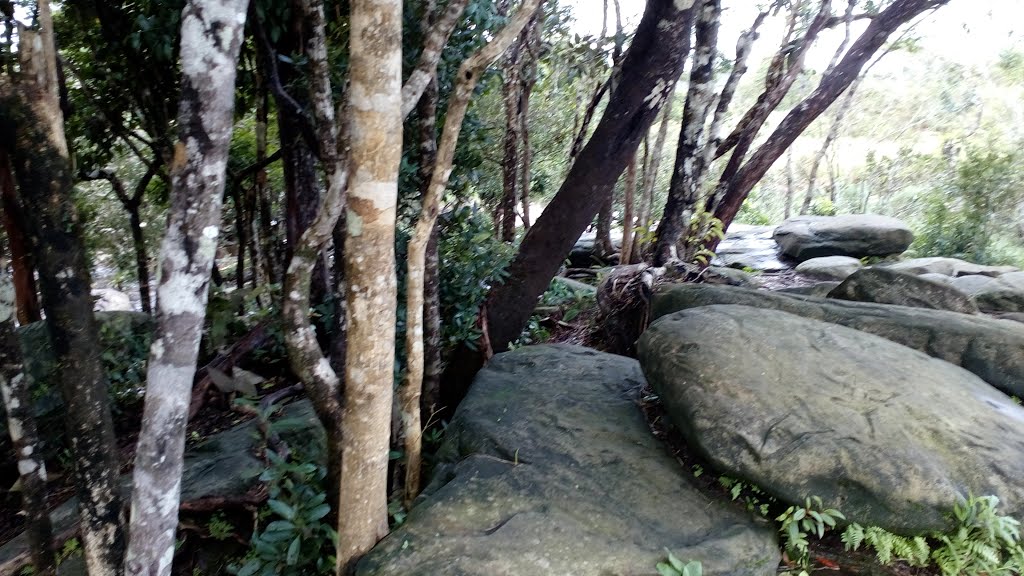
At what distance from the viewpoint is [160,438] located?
257 centimetres

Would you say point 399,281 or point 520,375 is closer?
point 520,375

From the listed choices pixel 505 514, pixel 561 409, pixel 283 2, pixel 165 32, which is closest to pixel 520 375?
pixel 561 409

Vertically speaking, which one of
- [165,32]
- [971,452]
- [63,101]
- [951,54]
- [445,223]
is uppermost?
[951,54]

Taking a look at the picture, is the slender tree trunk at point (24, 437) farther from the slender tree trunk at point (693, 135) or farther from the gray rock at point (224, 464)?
the slender tree trunk at point (693, 135)

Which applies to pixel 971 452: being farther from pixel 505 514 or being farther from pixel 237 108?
pixel 237 108

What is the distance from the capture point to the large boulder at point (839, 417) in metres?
2.98

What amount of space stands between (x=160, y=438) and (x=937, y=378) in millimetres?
4334

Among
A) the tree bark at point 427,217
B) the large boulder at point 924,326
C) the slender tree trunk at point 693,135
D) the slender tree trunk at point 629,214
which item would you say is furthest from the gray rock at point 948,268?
the tree bark at point 427,217

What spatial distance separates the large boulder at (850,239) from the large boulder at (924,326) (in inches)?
251

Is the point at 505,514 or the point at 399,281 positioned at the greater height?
the point at 399,281

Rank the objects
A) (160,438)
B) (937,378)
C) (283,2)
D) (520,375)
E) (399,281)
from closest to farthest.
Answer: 1. (160,438)
2. (937,378)
3. (283,2)
4. (520,375)
5. (399,281)

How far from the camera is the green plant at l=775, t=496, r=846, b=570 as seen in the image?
117 inches

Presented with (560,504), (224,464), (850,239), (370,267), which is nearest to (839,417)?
(560,504)

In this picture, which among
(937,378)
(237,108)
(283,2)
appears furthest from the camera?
(237,108)
